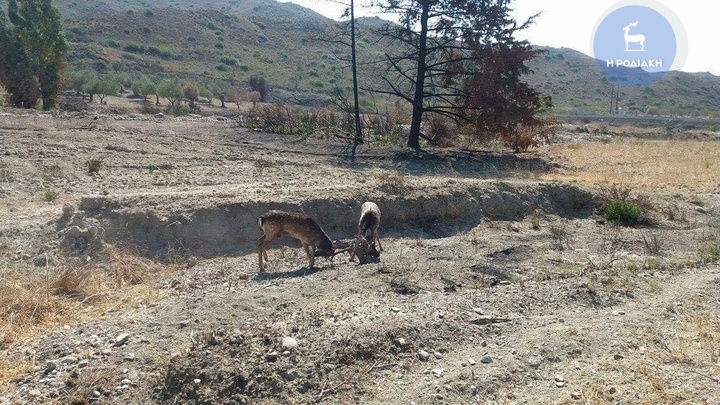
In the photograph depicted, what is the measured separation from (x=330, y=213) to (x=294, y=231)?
2.78 metres

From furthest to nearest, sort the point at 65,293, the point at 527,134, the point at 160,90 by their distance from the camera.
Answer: the point at 160,90, the point at 527,134, the point at 65,293

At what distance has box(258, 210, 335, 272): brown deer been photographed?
373 inches

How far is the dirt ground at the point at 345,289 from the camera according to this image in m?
6.04

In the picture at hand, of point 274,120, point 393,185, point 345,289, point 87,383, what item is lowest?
point 87,383

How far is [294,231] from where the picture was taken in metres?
9.62

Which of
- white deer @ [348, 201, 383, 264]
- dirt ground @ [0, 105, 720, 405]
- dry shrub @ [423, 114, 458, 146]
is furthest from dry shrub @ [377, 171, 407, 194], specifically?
dry shrub @ [423, 114, 458, 146]

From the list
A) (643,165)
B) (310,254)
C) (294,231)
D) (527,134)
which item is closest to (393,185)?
(310,254)

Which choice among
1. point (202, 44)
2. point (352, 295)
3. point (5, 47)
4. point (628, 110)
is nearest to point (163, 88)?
point (5, 47)

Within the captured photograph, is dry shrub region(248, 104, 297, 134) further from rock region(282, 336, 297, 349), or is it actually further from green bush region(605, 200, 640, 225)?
rock region(282, 336, 297, 349)

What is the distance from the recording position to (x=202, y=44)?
228 feet

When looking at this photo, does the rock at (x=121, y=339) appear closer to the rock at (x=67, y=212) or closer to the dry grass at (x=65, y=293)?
the dry grass at (x=65, y=293)

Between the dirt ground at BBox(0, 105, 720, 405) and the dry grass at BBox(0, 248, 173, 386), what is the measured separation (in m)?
0.05

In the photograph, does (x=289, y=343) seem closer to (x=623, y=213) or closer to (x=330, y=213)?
(x=330, y=213)

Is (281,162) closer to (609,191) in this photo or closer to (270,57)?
(609,191)
